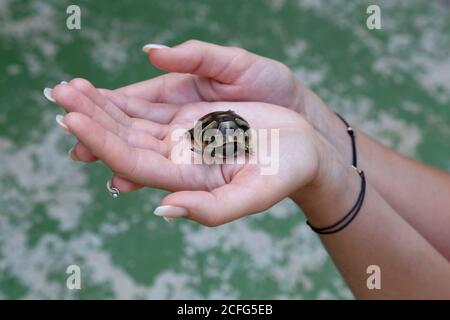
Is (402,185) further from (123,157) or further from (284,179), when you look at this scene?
(123,157)

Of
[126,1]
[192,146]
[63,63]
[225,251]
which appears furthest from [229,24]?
[192,146]

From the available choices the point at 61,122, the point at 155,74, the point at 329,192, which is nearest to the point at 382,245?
the point at 329,192

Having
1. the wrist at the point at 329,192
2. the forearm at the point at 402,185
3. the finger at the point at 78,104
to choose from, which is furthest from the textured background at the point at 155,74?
the finger at the point at 78,104

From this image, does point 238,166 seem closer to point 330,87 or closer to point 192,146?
point 192,146

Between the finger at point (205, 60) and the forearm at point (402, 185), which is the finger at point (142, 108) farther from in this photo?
the forearm at point (402, 185)

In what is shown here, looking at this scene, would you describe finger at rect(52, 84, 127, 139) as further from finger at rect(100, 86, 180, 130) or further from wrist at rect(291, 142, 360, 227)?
wrist at rect(291, 142, 360, 227)

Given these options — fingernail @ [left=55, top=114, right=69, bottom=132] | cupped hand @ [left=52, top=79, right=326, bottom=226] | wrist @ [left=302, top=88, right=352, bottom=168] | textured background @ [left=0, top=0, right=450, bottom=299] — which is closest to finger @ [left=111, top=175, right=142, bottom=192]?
cupped hand @ [left=52, top=79, right=326, bottom=226]
